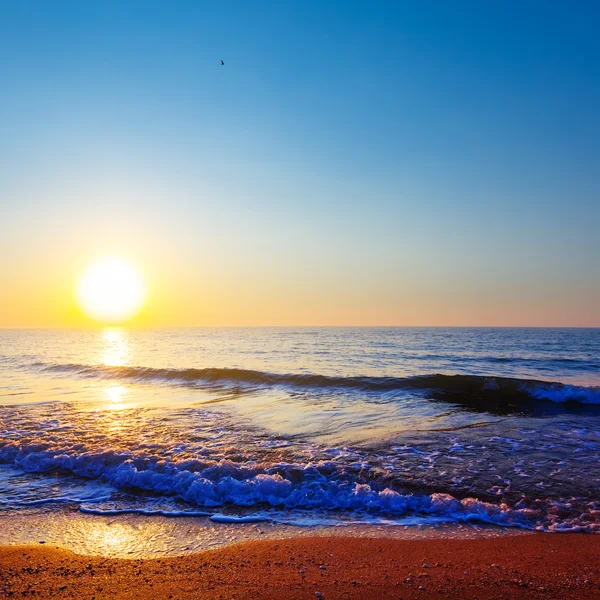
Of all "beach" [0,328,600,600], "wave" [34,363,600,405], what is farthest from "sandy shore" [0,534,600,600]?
"wave" [34,363,600,405]

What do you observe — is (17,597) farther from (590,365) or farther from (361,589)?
(590,365)

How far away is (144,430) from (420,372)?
21343mm

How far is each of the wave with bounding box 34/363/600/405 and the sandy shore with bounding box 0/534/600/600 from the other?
578 inches

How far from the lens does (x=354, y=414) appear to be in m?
15.0

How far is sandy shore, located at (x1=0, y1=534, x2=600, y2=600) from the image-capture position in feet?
14.5

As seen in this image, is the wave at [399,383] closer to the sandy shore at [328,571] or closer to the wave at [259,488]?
the wave at [259,488]

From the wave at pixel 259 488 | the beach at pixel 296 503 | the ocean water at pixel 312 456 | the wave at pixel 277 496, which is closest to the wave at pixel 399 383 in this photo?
the ocean water at pixel 312 456

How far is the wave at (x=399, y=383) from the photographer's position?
19.8 metres

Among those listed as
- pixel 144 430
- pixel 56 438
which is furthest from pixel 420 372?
pixel 56 438

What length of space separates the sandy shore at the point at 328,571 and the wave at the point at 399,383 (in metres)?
14.7

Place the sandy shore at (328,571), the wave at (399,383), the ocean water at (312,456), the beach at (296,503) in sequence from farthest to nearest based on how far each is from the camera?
the wave at (399,383), the ocean water at (312,456), the beach at (296,503), the sandy shore at (328,571)

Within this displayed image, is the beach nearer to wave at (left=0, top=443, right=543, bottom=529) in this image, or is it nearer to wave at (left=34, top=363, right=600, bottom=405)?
wave at (left=0, top=443, right=543, bottom=529)

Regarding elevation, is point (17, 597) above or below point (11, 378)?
above

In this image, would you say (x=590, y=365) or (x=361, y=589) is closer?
(x=361, y=589)
